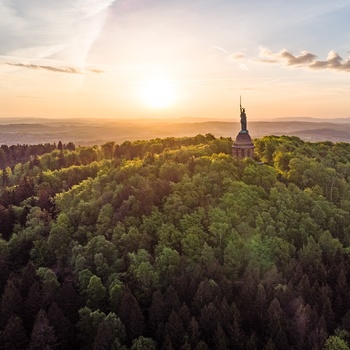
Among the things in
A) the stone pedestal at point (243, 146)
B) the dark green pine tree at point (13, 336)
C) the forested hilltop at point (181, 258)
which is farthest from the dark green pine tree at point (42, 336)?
the stone pedestal at point (243, 146)

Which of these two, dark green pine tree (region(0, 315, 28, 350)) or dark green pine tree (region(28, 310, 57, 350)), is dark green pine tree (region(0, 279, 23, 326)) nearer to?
dark green pine tree (region(0, 315, 28, 350))

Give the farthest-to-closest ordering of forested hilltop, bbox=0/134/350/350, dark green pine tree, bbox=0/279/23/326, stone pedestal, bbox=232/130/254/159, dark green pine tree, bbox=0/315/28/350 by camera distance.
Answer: stone pedestal, bbox=232/130/254/159 → dark green pine tree, bbox=0/279/23/326 → forested hilltop, bbox=0/134/350/350 → dark green pine tree, bbox=0/315/28/350

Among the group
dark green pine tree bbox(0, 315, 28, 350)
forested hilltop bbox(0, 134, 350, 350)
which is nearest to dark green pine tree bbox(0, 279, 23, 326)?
forested hilltop bbox(0, 134, 350, 350)

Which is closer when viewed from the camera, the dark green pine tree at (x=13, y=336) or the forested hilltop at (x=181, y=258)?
the dark green pine tree at (x=13, y=336)

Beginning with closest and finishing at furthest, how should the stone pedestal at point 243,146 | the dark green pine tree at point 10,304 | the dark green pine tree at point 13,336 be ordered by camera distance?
the dark green pine tree at point 13,336 → the dark green pine tree at point 10,304 → the stone pedestal at point 243,146

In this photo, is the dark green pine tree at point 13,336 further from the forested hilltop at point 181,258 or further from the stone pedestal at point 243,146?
the stone pedestal at point 243,146

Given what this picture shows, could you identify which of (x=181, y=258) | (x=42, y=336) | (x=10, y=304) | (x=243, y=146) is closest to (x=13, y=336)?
(x=42, y=336)

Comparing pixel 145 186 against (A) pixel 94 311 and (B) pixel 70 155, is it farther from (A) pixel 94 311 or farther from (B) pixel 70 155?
(B) pixel 70 155

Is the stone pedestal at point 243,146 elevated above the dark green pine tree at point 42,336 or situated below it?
above

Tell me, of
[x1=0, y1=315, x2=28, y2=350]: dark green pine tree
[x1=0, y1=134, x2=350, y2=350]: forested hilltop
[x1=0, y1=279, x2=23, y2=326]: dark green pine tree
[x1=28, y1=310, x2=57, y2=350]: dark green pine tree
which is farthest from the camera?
[x1=0, y1=279, x2=23, y2=326]: dark green pine tree
